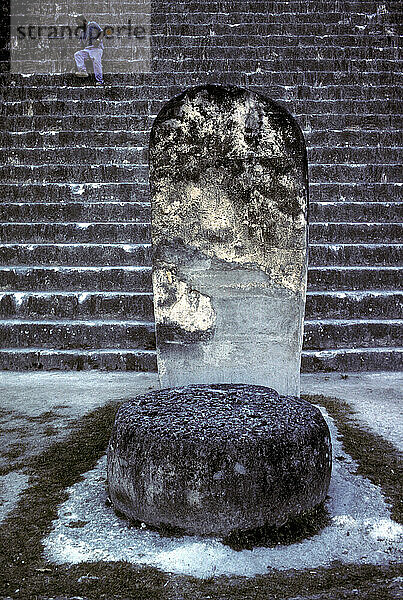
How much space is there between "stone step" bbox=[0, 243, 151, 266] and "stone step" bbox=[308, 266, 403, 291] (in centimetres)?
153

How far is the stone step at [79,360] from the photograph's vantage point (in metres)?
4.98

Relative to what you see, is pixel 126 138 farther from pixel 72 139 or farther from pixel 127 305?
pixel 127 305

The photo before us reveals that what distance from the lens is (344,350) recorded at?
502 centimetres

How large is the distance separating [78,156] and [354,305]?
11.4 ft

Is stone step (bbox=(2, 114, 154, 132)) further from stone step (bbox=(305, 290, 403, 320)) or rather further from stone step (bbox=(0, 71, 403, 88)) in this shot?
stone step (bbox=(305, 290, 403, 320))

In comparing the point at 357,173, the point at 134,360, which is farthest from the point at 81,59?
the point at 134,360

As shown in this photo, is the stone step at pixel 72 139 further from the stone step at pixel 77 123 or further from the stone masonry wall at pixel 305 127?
the stone step at pixel 77 123

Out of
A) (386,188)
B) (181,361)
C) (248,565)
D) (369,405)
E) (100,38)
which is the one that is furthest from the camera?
(100,38)

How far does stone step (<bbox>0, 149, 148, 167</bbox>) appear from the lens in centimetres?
704

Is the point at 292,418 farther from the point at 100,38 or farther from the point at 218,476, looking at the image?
the point at 100,38

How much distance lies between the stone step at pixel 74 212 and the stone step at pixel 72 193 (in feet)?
0.67

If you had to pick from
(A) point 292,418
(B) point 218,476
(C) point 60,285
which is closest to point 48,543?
(B) point 218,476

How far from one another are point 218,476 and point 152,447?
0.26 metres

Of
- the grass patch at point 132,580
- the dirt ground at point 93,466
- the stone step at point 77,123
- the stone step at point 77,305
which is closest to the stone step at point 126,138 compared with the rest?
the stone step at point 77,123
